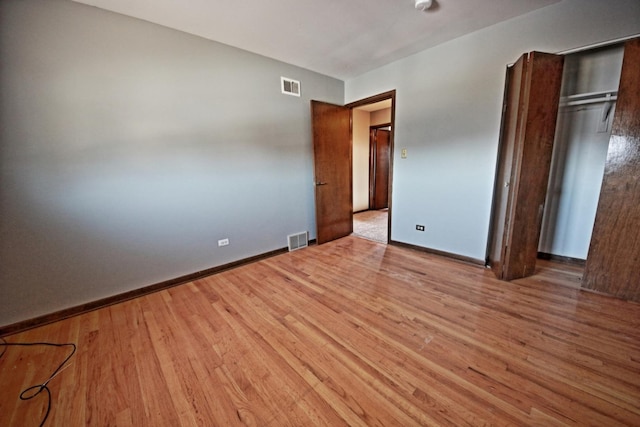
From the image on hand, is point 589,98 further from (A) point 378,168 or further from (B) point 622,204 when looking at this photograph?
(A) point 378,168

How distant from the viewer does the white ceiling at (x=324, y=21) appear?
1952 millimetres

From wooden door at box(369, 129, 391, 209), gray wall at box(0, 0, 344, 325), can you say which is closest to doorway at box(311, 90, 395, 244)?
gray wall at box(0, 0, 344, 325)

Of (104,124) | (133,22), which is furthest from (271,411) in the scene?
(133,22)

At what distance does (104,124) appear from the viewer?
2.01 metres

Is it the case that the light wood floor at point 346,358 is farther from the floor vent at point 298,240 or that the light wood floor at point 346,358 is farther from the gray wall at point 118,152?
the floor vent at point 298,240

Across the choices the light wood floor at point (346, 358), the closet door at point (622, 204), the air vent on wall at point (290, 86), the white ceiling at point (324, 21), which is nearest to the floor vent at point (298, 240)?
the light wood floor at point (346, 358)

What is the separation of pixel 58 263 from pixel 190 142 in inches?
58.5

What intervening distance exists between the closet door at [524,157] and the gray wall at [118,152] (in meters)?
2.57

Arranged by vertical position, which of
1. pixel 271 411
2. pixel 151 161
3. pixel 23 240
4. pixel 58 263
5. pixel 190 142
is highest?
pixel 190 142

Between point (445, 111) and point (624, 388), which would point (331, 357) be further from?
point (445, 111)

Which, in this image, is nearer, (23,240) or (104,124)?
(23,240)

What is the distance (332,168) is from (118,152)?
99.4 inches

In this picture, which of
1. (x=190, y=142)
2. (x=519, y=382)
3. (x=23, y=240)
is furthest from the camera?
(x=190, y=142)

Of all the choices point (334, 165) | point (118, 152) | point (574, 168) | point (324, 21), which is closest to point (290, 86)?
point (324, 21)
